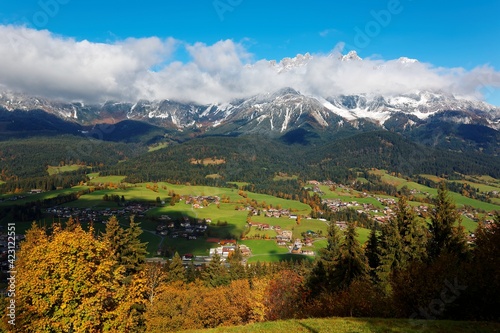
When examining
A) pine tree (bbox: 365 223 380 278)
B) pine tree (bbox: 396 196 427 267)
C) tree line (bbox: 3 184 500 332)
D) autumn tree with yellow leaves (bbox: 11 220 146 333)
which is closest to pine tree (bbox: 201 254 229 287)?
tree line (bbox: 3 184 500 332)

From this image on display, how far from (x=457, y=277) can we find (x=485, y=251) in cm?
528

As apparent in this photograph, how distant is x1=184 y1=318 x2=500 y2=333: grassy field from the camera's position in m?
17.5

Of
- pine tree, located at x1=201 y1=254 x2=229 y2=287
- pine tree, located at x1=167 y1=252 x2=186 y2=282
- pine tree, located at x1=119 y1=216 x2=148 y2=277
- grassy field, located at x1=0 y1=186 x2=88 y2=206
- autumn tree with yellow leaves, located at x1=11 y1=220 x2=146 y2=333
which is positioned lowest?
pine tree, located at x1=201 y1=254 x2=229 y2=287

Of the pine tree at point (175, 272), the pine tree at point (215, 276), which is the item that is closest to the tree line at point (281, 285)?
the pine tree at point (215, 276)

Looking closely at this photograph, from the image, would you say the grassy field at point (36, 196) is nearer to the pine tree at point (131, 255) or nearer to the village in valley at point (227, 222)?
the village in valley at point (227, 222)

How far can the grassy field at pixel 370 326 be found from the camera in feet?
57.5

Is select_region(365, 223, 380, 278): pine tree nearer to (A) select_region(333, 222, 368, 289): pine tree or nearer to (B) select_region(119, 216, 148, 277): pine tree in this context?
(A) select_region(333, 222, 368, 289): pine tree

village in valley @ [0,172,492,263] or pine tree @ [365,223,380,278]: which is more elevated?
pine tree @ [365,223,380,278]

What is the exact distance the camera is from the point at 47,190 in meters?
176

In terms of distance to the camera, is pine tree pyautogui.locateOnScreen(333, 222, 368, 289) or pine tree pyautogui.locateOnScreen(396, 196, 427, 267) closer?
pine tree pyautogui.locateOnScreen(333, 222, 368, 289)

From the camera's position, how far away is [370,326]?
19.0 metres

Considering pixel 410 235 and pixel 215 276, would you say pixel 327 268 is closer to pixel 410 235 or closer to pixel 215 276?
pixel 410 235
